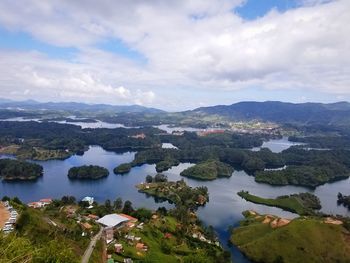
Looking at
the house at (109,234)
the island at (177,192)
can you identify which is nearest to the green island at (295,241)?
the island at (177,192)

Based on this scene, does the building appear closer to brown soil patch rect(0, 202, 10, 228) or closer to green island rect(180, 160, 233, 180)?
brown soil patch rect(0, 202, 10, 228)

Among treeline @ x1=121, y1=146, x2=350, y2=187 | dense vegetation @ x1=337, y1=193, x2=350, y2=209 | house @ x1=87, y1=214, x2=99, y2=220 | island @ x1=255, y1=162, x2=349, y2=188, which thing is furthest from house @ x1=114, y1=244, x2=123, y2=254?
treeline @ x1=121, y1=146, x2=350, y2=187

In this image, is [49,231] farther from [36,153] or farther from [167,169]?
[36,153]

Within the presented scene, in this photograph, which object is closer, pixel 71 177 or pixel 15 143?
pixel 71 177

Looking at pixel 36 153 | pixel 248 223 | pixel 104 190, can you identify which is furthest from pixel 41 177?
pixel 248 223

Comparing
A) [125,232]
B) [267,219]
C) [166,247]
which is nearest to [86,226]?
[125,232]

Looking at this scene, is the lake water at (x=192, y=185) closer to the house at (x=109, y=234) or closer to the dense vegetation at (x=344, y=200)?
the dense vegetation at (x=344, y=200)

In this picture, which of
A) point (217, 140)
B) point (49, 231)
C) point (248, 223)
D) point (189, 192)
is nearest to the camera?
point (49, 231)
